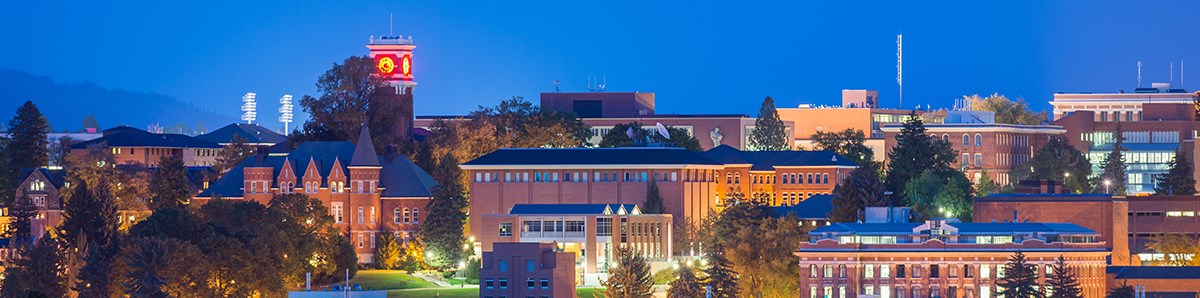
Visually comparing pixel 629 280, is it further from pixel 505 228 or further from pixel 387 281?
pixel 505 228

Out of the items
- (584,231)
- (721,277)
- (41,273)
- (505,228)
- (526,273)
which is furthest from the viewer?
(505,228)

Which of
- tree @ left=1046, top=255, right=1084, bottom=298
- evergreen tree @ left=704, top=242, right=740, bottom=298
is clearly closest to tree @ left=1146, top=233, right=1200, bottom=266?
tree @ left=1046, top=255, right=1084, bottom=298

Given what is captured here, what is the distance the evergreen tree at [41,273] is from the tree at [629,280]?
3344 cm

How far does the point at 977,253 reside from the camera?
173 meters

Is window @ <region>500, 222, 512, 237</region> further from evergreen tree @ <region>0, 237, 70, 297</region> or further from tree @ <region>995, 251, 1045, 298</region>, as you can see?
tree @ <region>995, 251, 1045, 298</region>

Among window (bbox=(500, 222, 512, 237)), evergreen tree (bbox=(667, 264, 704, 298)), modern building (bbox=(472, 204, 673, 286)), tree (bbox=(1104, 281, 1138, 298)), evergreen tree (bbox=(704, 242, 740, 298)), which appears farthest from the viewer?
window (bbox=(500, 222, 512, 237))

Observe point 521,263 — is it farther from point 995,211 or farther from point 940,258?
point 995,211

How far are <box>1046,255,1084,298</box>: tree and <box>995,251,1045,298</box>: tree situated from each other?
96 cm

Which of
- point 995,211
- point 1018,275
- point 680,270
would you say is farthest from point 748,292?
point 995,211

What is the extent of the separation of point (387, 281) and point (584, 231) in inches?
566

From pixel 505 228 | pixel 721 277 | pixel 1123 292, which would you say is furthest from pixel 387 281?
pixel 1123 292

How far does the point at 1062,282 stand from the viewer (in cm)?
16612

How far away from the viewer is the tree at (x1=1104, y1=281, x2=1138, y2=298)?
16450 centimetres

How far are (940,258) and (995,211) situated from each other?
25.4m
